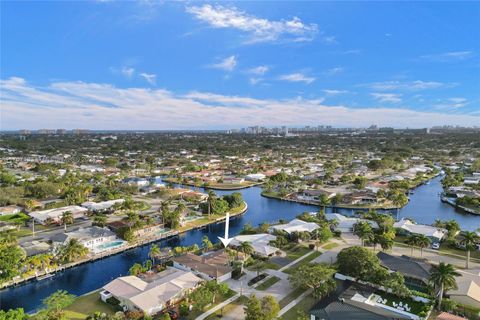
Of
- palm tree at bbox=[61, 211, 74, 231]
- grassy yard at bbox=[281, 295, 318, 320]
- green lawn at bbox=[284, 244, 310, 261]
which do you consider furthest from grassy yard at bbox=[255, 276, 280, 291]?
palm tree at bbox=[61, 211, 74, 231]

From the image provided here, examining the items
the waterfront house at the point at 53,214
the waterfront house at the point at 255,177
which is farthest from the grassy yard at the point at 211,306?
the waterfront house at the point at 255,177

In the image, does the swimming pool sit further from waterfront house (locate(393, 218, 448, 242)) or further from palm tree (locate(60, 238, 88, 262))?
waterfront house (locate(393, 218, 448, 242))

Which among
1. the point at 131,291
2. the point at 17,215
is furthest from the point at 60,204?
the point at 131,291

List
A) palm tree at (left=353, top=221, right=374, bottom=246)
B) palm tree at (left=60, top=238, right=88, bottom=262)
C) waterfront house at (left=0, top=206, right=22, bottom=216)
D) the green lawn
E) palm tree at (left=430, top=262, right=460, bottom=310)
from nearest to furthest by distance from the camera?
palm tree at (left=430, top=262, right=460, bottom=310) → palm tree at (left=60, top=238, right=88, bottom=262) → the green lawn → palm tree at (left=353, top=221, right=374, bottom=246) → waterfront house at (left=0, top=206, right=22, bottom=216)

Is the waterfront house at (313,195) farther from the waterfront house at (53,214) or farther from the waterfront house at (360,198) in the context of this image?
the waterfront house at (53,214)

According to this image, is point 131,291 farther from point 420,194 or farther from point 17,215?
point 420,194

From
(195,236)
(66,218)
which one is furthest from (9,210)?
(195,236)

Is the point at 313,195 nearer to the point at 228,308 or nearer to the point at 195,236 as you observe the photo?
the point at 195,236
